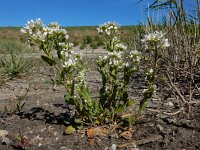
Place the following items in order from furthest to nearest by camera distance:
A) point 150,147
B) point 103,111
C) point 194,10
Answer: point 194,10
point 103,111
point 150,147

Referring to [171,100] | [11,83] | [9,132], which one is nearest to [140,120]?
[171,100]

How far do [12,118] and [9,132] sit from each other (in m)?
0.33

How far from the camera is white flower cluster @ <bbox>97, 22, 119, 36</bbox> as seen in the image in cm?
275

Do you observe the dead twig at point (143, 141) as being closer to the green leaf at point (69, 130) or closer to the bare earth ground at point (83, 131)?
the bare earth ground at point (83, 131)

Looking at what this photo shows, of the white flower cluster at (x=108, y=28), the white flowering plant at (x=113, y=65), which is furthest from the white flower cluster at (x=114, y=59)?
the white flower cluster at (x=108, y=28)

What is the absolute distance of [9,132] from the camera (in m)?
3.29

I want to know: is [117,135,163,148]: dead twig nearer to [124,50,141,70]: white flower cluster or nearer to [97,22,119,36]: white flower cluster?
[124,50,141,70]: white flower cluster

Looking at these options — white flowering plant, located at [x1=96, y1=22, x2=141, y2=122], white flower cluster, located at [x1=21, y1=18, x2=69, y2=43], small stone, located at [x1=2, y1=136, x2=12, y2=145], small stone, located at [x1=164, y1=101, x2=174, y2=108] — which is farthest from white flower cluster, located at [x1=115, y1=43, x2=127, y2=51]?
small stone, located at [x1=2, y1=136, x2=12, y2=145]

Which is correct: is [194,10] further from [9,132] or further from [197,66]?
[9,132]

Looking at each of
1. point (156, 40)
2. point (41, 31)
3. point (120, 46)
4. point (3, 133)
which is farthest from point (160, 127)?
point (3, 133)

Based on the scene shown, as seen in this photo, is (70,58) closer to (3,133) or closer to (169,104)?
(3,133)

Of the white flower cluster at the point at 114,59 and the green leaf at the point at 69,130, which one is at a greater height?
the white flower cluster at the point at 114,59

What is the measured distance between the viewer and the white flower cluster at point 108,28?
9.01 ft

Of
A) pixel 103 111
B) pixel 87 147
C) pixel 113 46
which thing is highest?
pixel 113 46
